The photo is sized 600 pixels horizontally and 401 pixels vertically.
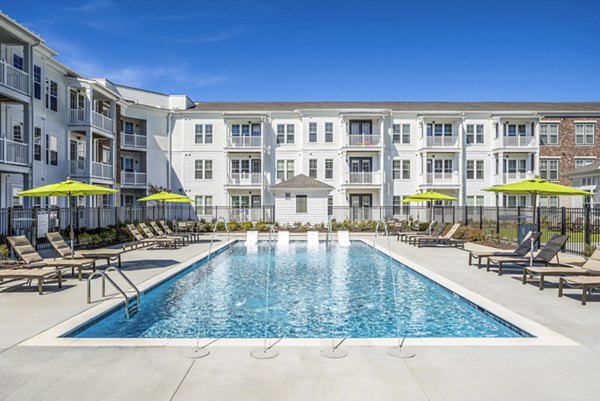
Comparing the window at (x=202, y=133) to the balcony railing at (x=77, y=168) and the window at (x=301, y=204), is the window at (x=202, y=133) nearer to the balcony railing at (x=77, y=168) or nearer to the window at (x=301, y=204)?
the window at (x=301, y=204)

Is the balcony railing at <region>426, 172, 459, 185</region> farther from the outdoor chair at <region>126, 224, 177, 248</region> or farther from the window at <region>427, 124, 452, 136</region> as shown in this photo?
the outdoor chair at <region>126, 224, 177, 248</region>

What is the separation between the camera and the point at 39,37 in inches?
755

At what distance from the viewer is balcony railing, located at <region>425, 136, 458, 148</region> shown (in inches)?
1399

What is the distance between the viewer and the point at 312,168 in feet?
119

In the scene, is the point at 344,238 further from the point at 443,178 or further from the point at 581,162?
the point at 581,162

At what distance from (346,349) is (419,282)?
6843 mm

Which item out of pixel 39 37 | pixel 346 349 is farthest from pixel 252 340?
pixel 39 37

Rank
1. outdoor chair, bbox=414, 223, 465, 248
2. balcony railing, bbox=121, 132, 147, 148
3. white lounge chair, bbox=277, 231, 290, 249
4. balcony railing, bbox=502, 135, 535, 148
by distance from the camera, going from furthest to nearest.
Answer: balcony railing, bbox=502, 135, 535, 148, balcony railing, bbox=121, 132, 147, 148, white lounge chair, bbox=277, 231, 290, 249, outdoor chair, bbox=414, 223, 465, 248

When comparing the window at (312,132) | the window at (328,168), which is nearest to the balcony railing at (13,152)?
the window at (312,132)

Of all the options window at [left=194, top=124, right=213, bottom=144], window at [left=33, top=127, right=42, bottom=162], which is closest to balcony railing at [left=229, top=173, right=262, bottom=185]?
window at [left=194, top=124, right=213, bottom=144]

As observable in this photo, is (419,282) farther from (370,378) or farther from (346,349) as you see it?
(370,378)

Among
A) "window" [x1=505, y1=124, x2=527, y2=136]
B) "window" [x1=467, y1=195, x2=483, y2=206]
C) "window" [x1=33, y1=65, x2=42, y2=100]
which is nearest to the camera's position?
"window" [x1=33, y1=65, x2=42, y2=100]

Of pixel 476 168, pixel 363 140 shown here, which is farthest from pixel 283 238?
pixel 476 168

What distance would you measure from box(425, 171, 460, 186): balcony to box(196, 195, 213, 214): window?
18974 millimetres
